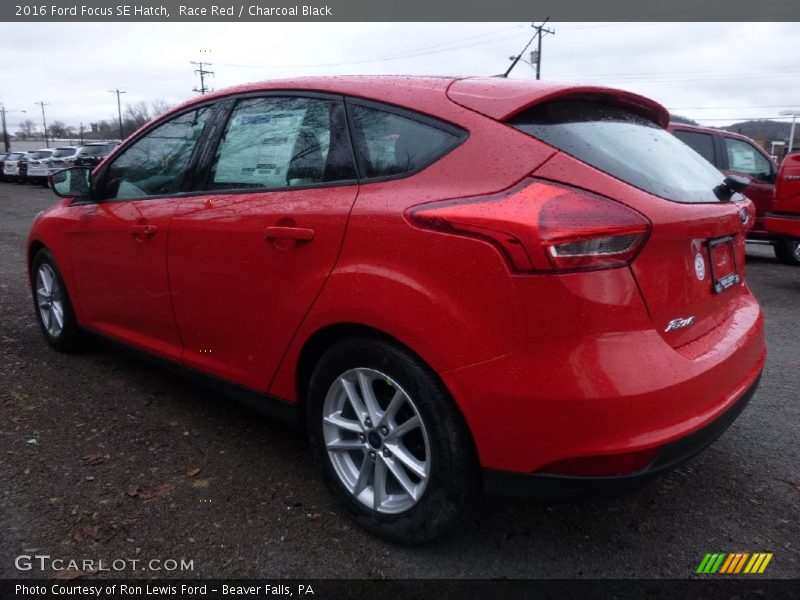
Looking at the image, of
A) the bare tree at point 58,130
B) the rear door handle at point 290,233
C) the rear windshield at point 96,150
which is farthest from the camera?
the bare tree at point 58,130

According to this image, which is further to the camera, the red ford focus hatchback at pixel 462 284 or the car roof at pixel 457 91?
the car roof at pixel 457 91

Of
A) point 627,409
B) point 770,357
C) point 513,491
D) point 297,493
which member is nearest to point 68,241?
point 297,493

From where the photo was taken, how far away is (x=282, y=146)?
8.79 ft

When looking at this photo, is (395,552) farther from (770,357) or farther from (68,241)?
(770,357)

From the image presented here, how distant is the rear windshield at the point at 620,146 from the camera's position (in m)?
2.04

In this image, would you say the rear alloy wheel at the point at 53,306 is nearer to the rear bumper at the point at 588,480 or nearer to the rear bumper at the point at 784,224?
the rear bumper at the point at 588,480

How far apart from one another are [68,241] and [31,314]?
2035mm

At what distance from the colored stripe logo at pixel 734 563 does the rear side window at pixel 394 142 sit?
5.63ft

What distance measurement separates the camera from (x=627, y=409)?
1810 mm

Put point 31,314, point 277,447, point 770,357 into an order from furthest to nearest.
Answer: point 31,314, point 770,357, point 277,447

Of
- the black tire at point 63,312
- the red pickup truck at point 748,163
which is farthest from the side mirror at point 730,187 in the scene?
the red pickup truck at point 748,163

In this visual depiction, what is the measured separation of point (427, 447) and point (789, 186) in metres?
6.98

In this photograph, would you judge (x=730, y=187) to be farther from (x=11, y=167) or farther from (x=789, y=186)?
(x=11, y=167)

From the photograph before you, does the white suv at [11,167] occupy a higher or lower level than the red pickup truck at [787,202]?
lower
